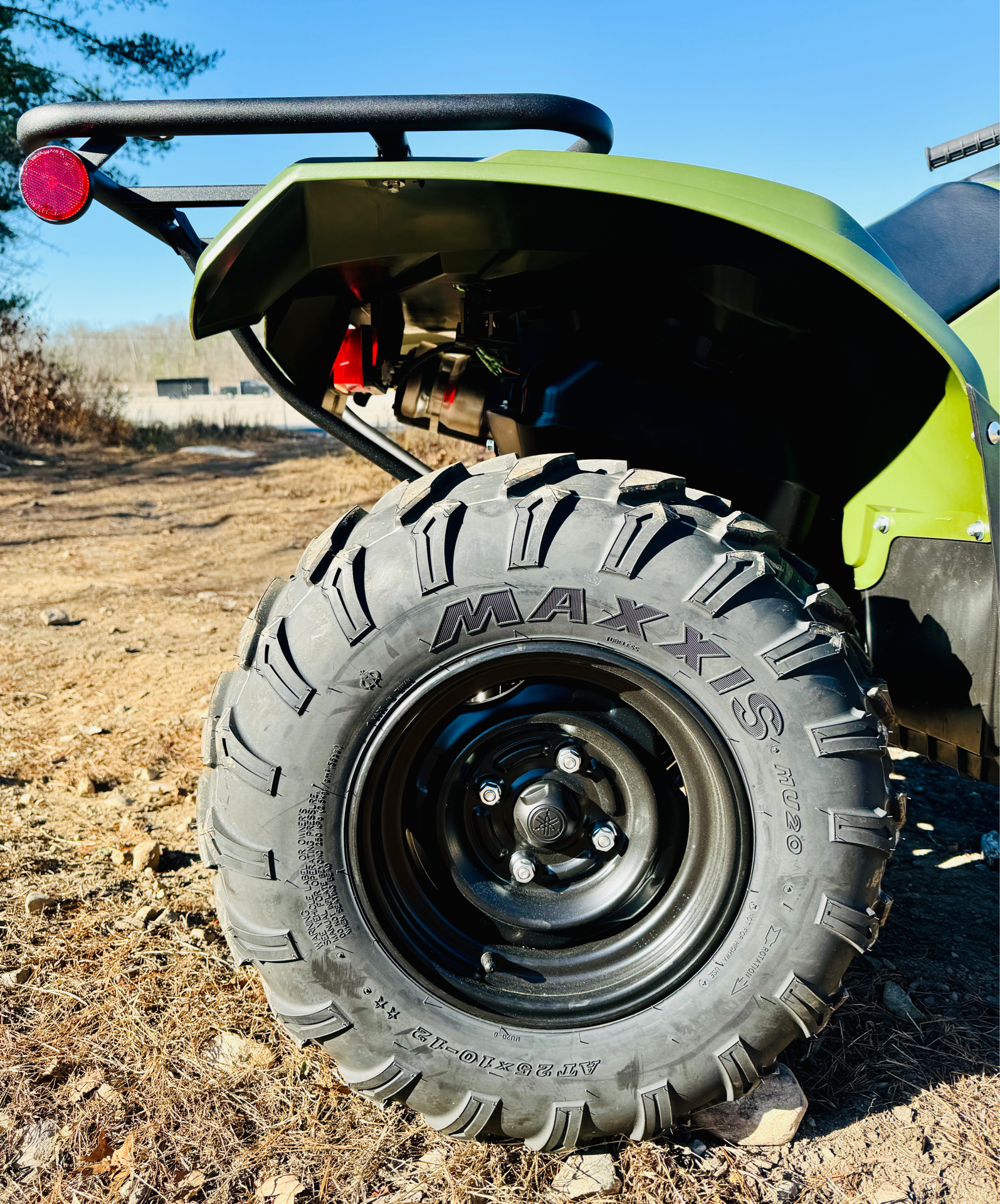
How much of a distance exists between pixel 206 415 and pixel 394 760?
16.1 meters

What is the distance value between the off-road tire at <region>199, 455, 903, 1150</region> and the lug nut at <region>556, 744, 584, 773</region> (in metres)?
0.26

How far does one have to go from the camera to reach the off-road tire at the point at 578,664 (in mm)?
1540

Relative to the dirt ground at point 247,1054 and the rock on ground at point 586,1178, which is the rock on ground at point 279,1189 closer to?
the dirt ground at point 247,1054

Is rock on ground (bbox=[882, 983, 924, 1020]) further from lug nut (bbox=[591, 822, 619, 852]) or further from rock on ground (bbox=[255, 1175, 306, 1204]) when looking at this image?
rock on ground (bbox=[255, 1175, 306, 1204])

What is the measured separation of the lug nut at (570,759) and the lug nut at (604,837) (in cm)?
13

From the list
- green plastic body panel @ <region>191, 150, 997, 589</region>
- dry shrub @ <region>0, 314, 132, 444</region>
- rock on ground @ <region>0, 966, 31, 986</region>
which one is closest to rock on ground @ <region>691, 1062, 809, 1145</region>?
green plastic body panel @ <region>191, 150, 997, 589</region>

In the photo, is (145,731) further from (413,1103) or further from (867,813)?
(867,813)

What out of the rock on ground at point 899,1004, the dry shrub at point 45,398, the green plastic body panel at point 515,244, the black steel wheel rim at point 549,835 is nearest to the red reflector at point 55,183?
the green plastic body panel at point 515,244

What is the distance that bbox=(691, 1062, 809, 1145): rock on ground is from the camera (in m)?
1.68

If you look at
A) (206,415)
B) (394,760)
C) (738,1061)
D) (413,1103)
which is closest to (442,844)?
(394,760)

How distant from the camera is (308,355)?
7.84 feet

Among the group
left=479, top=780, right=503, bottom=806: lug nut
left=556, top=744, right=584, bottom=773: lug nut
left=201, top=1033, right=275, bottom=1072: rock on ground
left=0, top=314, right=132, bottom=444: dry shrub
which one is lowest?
left=201, top=1033, right=275, bottom=1072: rock on ground

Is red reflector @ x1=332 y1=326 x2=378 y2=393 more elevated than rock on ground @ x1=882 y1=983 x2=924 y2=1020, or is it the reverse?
red reflector @ x1=332 y1=326 x2=378 y2=393

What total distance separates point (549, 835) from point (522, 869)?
0.30 feet
